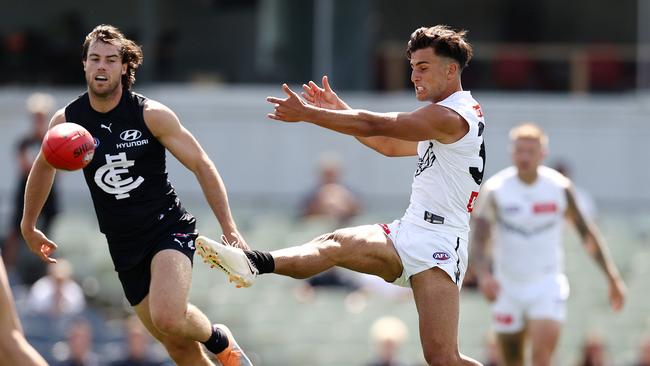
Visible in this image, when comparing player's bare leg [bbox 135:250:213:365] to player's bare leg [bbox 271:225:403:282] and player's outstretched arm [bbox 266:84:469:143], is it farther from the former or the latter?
player's outstretched arm [bbox 266:84:469:143]

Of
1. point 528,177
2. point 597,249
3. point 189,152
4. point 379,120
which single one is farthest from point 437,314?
point 528,177

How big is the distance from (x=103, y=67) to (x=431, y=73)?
6.67 ft

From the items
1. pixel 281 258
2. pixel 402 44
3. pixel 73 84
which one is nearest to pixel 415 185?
pixel 281 258

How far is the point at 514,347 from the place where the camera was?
11.4m

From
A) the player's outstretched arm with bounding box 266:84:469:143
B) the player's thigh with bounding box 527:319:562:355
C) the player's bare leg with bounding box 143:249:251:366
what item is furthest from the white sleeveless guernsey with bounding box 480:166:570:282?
the player's bare leg with bounding box 143:249:251:366

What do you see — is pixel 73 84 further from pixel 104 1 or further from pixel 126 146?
pixel 126 146

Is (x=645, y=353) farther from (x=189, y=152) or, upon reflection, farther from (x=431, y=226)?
(x=189, y=152)

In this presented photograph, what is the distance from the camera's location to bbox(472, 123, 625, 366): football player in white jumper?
445 inches

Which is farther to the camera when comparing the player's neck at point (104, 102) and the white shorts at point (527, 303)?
the white shorts at point (527, 303)

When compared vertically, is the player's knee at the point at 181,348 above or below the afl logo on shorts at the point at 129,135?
below

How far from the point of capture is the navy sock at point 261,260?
317 inches

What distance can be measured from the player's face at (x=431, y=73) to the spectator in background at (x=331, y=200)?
8.08 m

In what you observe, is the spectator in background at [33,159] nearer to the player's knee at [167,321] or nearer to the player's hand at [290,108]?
the player's knee at [167,321]

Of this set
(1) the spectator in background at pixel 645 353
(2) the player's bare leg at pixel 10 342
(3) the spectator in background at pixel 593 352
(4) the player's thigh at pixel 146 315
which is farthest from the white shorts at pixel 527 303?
(2) the player's bare leg at pixel 10 342
